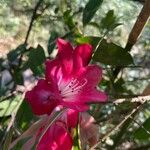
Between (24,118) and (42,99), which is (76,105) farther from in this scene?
(24,118)

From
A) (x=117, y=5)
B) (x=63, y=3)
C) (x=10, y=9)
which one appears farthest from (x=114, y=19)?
(x=10, y=9)

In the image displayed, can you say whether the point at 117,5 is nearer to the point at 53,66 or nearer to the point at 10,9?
the point at 10,9

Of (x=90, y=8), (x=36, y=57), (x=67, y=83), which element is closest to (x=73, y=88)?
(x=67, y=83)

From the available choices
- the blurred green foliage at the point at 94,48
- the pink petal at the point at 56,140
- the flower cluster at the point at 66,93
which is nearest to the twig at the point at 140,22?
the blurred green foliage at the point at 94,48

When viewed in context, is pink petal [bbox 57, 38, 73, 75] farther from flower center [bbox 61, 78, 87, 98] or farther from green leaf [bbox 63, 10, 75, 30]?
green leaf [bbox 63, 10, 75, 30]

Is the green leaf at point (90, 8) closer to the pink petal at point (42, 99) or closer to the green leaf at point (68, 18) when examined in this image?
the green leaf at point (68, 18)

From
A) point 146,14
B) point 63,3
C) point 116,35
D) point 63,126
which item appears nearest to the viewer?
point 63,126

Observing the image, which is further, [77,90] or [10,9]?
[10,9]

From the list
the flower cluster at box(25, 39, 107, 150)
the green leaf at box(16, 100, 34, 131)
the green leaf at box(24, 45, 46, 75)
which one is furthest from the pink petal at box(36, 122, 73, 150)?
the green leaf at box(24, 45, 46, 75)
